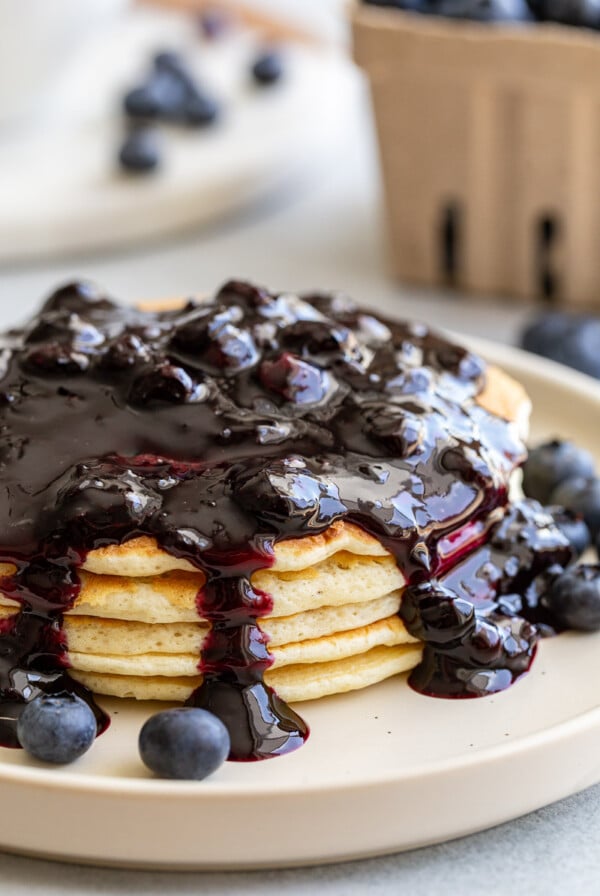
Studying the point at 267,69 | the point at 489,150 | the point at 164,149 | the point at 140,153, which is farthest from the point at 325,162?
the point at 489,150

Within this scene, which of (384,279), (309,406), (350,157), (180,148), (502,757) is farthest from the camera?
(350,157)

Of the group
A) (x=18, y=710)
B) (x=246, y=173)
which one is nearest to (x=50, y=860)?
(x=18, y=710)

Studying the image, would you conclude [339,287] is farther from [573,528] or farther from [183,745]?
[183,745]

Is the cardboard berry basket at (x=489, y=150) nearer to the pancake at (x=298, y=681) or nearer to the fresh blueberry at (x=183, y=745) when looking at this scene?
the pancake at (x=298, y=681)

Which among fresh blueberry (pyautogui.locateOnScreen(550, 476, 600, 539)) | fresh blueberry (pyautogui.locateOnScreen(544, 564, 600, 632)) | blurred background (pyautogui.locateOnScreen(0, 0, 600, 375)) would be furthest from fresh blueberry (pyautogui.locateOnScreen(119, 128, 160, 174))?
fresh blueberry (pyautogui.locateOnScreen(544, 564, 600, 632))

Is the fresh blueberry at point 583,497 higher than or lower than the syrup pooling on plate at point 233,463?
lower

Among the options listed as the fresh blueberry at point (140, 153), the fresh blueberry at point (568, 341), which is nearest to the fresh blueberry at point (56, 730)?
the fresh blueberry at point (568, 341)

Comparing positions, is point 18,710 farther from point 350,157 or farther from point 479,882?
point 350,157
